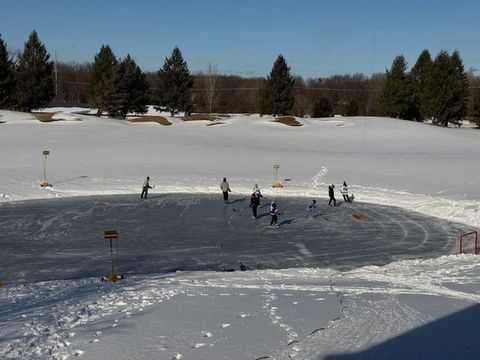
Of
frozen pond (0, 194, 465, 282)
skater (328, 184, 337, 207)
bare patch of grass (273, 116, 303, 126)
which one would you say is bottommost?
frozen pond (0, 194, 465, 282)

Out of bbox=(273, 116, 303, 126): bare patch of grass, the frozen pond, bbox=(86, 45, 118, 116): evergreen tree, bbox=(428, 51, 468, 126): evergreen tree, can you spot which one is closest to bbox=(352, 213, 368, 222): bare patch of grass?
the frozen pond

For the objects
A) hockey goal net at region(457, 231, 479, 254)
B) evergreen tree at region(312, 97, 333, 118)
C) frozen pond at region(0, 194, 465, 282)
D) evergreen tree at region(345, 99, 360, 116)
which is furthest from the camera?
evergreen tree at region(345, 99, 360, 116)

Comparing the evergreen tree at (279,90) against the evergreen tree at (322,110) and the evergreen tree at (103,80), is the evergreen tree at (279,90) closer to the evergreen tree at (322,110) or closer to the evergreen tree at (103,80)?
the evergreen tree at (322,110)

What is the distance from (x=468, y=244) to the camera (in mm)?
18453

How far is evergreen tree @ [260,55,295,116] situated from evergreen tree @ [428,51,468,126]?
16775 millimetres

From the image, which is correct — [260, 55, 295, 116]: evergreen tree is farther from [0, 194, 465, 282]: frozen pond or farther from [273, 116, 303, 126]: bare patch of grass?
[0, 194, 465, 282]: frozen pond

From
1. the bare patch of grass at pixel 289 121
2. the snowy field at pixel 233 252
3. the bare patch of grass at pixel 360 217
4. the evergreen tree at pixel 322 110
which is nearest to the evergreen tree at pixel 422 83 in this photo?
the evergreen tree at pixel 322 110

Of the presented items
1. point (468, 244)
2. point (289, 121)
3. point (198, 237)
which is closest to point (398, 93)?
point (289, 121)

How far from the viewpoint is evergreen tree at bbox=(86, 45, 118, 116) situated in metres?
62.1

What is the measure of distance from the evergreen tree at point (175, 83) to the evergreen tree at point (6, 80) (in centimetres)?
1861


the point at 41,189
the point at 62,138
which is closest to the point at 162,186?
the point at 41,189

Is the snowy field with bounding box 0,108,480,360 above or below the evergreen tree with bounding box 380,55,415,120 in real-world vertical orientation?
below

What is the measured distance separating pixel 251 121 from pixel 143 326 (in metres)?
46.7

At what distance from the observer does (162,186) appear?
104ft
